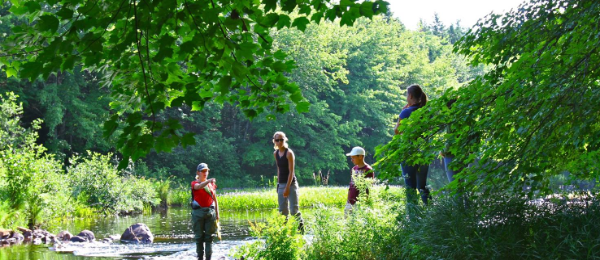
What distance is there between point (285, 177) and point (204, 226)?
141 cm

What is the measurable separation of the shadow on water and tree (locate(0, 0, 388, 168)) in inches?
221

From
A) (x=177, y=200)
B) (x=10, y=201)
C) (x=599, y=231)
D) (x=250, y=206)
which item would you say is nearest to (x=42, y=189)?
(x=10, y=201)

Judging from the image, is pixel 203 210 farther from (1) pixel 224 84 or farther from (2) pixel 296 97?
(1) pixel 224 84

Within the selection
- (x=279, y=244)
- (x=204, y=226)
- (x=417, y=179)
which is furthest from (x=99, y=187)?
(x=417, y=179)

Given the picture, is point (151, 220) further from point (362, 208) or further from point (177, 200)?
point (362, 208)

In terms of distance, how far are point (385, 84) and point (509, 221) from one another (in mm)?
38717

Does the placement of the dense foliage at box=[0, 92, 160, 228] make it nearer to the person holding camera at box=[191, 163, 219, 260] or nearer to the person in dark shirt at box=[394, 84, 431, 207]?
the person holding camera at box=[191, 163, 219, 260]

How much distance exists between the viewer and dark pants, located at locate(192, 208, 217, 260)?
8.27 m

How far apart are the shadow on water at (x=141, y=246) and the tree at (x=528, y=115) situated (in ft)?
16.1

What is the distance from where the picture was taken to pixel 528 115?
4.73m

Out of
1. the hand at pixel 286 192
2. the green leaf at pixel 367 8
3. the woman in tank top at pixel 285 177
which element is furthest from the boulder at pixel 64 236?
the green leaf at pixel 367 8

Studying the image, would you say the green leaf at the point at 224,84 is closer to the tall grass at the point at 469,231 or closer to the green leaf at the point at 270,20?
the green leaf at the point at 270,20

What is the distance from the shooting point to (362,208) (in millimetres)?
6449

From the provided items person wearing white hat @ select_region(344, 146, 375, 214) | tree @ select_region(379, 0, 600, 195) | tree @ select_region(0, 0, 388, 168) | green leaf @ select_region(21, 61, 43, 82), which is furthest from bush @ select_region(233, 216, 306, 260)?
green leaf @ select_region(21, 61, 43, 82)
